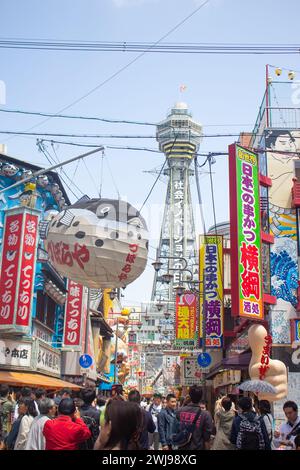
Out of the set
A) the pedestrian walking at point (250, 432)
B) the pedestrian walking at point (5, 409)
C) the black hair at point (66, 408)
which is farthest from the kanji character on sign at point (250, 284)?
the black hair at point (66, 408)

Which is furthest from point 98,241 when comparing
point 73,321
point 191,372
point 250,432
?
point 191,372

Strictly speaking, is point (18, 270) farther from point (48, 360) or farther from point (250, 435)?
point (250, 435)

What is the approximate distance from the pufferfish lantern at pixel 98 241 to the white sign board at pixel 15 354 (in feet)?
34.3

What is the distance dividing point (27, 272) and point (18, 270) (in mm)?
382

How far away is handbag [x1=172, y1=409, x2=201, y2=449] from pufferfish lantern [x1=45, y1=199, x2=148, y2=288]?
4.05 m

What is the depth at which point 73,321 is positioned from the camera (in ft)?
94.7

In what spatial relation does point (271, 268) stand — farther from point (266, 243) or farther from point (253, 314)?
point (253, 314)

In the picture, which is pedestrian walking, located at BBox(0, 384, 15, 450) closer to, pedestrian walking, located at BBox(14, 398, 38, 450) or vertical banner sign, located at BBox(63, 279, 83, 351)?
pedestrian walking, located at BBox(14, 398, 38, 450)

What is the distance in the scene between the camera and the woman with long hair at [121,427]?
483 cm

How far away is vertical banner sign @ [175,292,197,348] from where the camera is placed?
36.5m

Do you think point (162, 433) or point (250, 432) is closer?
point (250, 432)
